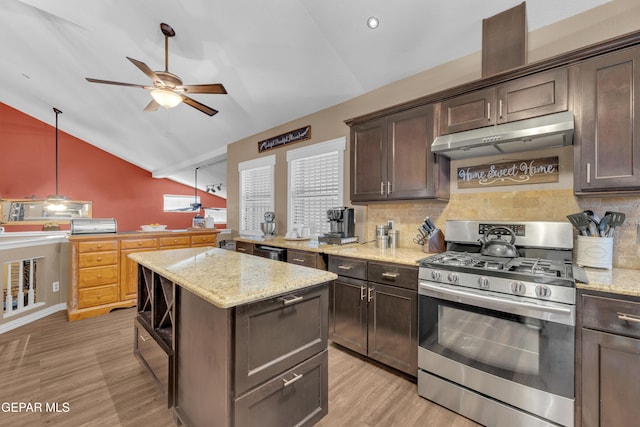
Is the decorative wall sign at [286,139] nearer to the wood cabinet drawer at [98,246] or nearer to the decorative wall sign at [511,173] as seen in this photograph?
the decorative wall sign at [511,173]

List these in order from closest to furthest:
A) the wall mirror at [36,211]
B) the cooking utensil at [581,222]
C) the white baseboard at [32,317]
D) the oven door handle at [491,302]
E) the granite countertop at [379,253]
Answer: the oven door handle at [491,302] → the cooking utensil at [581,222] → the granite countertop at [379,253] → the white baseboard at [32,317] → the wall mirror at [36,211]

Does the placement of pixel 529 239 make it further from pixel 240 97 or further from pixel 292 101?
pixel 240 97

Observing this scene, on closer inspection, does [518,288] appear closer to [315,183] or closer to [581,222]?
[581,222]

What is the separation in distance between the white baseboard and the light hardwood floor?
261 millimetres

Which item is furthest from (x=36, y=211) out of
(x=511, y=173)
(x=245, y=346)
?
(x=511, y=173)

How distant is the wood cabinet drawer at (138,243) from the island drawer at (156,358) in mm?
1927

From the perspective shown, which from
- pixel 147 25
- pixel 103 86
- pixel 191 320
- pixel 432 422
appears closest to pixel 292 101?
pixel 147 25

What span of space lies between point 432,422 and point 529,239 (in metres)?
1.43

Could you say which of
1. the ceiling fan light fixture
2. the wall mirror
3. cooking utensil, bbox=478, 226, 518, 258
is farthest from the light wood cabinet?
the wall mirror

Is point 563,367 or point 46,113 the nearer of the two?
point 563,367

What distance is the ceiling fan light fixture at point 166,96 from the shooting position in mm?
2620

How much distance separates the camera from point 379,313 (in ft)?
7.14

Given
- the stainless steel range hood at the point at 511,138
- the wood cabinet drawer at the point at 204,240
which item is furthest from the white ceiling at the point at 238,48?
the wood cabinet drawer at the point at 204,240

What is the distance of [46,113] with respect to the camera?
5953mm
